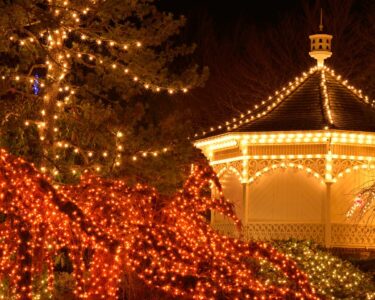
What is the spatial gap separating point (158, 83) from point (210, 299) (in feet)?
27.4

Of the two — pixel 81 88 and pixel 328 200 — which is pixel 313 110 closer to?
pixel 328 200

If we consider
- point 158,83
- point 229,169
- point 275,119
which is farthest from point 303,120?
point 158,83

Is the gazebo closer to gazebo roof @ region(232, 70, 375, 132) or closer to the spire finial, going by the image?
gazebo roof @ region(232, 70, 375, 132)

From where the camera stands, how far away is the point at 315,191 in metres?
22.3

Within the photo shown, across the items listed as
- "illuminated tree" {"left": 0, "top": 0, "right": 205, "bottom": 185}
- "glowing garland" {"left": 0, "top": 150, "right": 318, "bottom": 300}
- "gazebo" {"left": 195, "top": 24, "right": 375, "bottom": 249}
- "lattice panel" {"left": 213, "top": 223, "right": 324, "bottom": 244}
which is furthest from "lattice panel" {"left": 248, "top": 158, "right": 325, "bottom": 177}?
"glowing garland" {"left": 0, "top": 150, "right": 318, "bottom": 300}

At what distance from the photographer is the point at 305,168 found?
22.2 meters

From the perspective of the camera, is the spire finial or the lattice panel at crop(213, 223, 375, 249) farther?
the spire finial

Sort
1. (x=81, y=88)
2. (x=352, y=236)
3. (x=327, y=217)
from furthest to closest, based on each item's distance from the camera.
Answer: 1. (x=352, y=236)
2. (x=327, y=217)
3. (x=81, y=88)

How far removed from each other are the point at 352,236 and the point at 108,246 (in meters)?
12.7

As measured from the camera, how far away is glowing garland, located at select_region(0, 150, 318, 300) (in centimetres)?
1050

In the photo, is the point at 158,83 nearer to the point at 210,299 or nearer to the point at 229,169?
the point at 229,169

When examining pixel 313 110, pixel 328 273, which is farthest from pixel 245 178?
pixel 328 273

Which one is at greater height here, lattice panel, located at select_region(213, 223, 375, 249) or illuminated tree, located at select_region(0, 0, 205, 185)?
illuminated tree, located at select_region(0, 0, 205, 185)

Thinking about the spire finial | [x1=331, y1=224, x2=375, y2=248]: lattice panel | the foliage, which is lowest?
the foliage
